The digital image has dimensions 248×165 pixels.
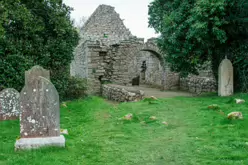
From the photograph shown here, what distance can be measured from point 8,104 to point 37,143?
170 inches

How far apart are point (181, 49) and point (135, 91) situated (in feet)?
9.44

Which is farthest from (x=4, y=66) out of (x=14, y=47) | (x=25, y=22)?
(x=25, y=22)

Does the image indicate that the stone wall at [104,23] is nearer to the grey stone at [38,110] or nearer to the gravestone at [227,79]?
the gravestone at [227,79]

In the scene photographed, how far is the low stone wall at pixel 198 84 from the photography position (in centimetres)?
1793

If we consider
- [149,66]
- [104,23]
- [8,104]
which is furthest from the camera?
[149,66]

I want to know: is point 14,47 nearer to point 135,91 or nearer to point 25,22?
point 25,22

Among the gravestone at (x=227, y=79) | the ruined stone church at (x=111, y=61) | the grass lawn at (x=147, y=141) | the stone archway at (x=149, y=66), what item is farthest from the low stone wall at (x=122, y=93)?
the grass lawn at (x=147, y=141)

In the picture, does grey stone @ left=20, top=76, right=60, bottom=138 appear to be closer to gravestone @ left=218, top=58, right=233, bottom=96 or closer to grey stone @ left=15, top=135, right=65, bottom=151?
grey stone @ left=15, top=135, right=65, bottom=151

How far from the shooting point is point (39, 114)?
5871mm

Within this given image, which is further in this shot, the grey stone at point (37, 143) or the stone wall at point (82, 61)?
the stone wall at point (82, 61)

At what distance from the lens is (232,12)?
40.0 feet

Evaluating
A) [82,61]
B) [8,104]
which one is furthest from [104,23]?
[8,104]

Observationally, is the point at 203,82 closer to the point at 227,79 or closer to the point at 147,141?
the point at 227,79

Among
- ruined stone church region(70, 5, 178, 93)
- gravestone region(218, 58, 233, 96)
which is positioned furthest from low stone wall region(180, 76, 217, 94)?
gravestone region(218, 58, 233, 96)
